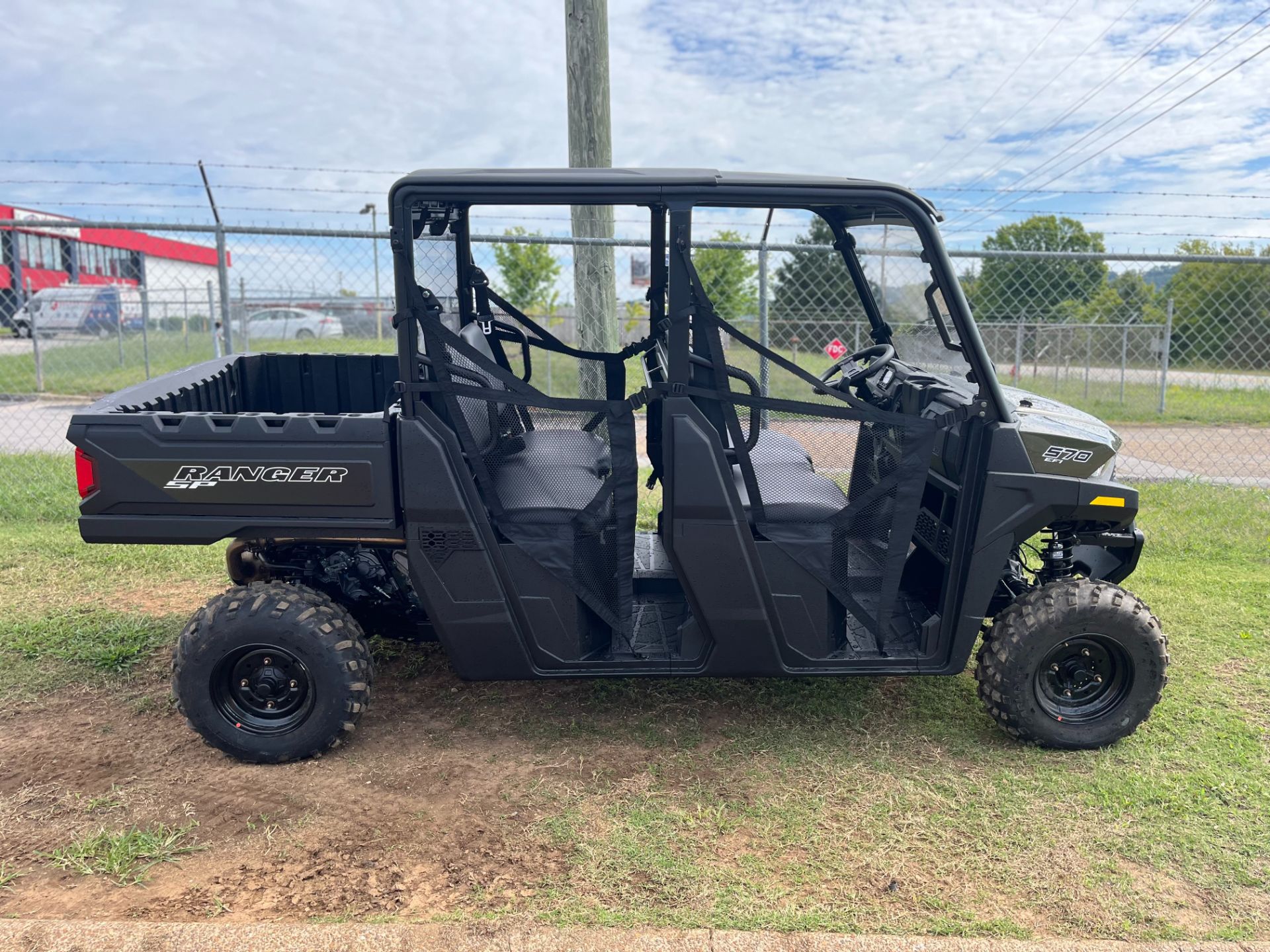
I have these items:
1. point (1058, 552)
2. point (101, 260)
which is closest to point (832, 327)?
point (1058, 552)

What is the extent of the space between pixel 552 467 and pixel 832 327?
1057 centimetres

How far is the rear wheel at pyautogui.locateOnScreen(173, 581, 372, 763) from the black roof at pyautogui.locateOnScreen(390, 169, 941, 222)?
57.3 inches

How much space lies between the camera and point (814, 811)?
3012mm

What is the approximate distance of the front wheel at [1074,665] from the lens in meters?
3.30

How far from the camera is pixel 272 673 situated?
3.29 meters

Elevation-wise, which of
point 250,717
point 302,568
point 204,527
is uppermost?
point 204,527

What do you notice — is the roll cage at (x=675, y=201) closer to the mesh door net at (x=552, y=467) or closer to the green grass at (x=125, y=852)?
the mesh door net at (x=552, y=467)

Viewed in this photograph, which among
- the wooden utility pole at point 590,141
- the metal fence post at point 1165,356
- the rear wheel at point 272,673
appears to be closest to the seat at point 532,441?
the rear wheel at point 272,673

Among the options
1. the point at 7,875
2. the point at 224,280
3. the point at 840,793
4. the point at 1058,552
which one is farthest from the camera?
the point at 224,280

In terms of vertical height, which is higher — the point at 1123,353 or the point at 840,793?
the point at 1123,353

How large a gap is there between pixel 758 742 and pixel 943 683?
3.32 ft

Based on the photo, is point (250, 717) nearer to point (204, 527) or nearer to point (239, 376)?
point (204, 527)

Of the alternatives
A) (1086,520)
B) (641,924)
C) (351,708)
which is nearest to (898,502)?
(1086,520)

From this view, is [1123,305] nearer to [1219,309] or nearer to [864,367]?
[1219,309]
